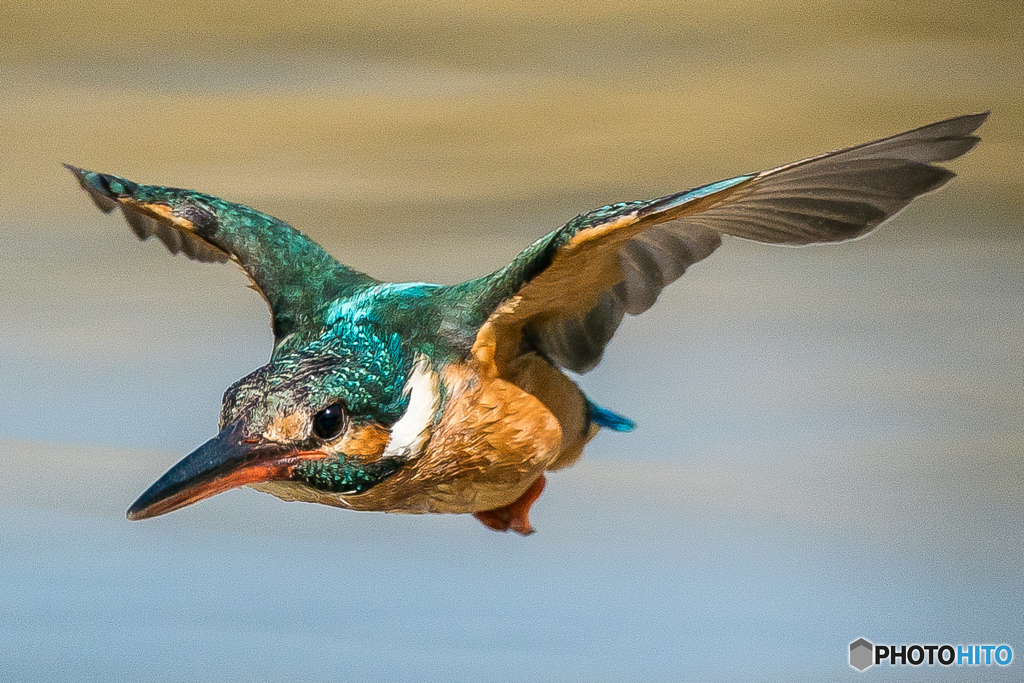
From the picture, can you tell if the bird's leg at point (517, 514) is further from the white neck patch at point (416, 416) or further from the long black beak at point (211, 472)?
the long black beak at point (211, 472)

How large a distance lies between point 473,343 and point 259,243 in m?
0.37

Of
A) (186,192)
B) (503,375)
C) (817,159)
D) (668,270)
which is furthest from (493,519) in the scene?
(817,159)

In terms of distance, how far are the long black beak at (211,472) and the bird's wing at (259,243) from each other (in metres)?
0.32

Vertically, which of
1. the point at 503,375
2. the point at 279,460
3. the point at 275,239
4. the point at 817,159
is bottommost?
the point at 279,460

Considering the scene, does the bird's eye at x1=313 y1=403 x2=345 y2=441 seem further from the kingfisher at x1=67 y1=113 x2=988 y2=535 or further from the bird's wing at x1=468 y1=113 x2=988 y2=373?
the bird's wing at x1=468 y1=113 x2=988 y2=373

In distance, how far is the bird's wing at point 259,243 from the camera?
5.32 ft

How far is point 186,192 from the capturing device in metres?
1.74

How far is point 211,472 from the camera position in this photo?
127cm

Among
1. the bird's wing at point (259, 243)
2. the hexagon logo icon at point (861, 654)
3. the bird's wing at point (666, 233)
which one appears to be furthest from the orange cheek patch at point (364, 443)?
the hexagon logo icon at point (861, 654)

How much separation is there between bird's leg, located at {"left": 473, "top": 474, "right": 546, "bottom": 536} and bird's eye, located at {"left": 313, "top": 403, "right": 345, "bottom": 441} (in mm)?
398

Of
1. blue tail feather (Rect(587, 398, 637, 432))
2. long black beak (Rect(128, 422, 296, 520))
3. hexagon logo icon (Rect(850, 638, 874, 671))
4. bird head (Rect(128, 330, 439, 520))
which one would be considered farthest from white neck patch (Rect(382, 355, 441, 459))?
hexagon logo icon (Rect(850, 638, 874, 671))

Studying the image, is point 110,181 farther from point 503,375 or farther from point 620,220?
point 620,220

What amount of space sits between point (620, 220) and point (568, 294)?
19cm

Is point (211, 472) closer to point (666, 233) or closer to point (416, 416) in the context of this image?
point (416, 416)
